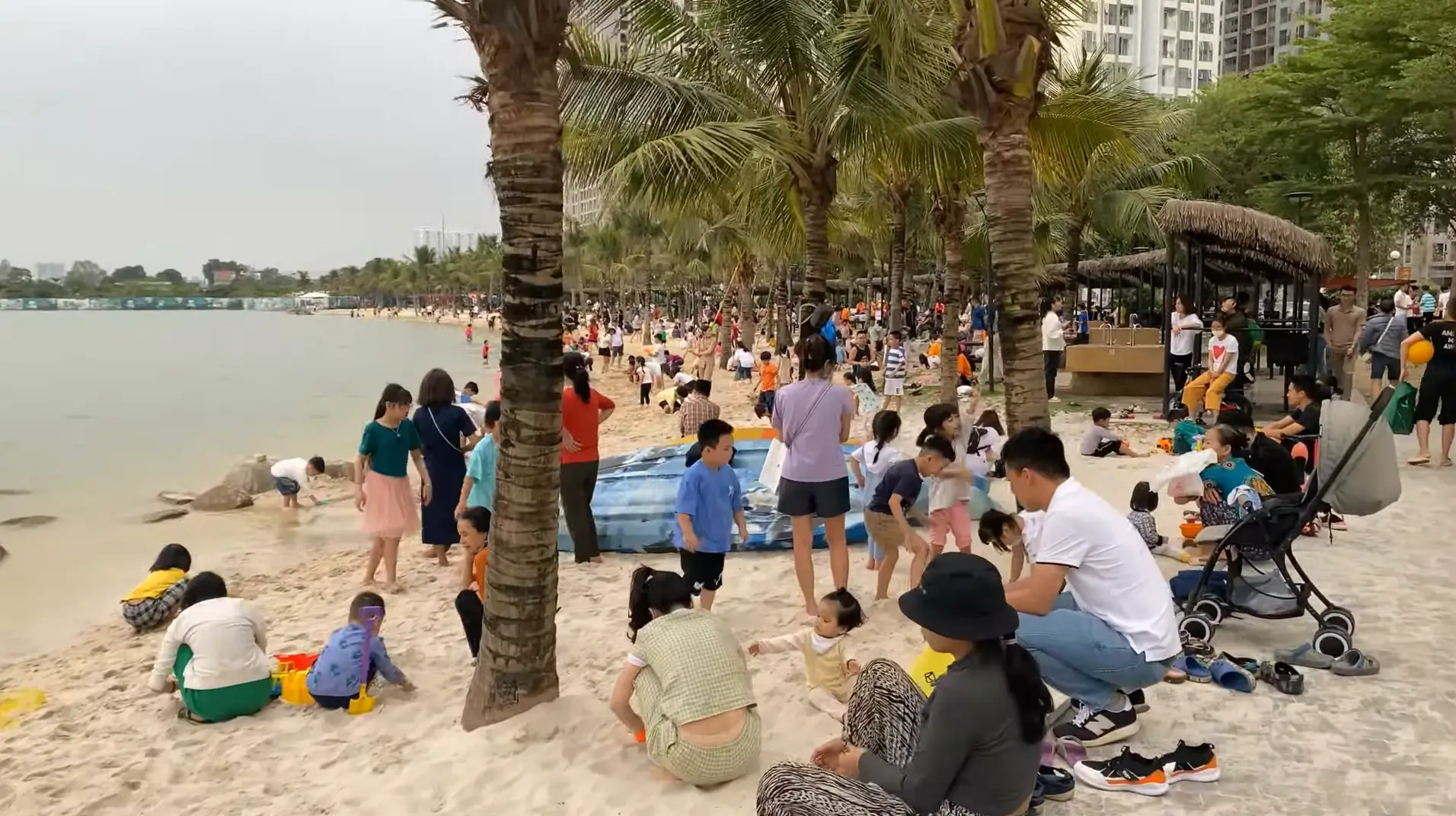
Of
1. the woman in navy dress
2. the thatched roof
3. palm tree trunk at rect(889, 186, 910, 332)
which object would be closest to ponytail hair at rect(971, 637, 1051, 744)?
the woman in navy dress

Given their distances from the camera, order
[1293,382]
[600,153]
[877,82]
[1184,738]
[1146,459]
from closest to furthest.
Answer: [1184,738], [1293,382], [877,82], [1146,459], [600,153]

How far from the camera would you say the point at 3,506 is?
14094 millimetres

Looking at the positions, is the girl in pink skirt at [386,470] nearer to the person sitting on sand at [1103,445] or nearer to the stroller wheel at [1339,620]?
the stroller wheel at [1339,620]

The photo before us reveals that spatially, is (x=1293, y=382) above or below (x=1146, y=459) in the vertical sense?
above

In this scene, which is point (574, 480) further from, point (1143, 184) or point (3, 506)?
point (1143, 184)

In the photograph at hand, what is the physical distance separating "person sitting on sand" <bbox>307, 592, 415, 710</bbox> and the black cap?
316cm

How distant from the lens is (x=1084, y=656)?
3.49 m

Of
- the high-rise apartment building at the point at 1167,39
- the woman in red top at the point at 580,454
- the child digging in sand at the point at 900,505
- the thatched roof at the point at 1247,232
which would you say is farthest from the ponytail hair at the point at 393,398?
the high-rise apartment building at the point at 1167,39

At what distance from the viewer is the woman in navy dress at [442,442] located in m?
6.65

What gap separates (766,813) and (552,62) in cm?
299

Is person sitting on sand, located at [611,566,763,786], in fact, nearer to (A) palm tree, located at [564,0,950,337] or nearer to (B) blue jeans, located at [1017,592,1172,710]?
(B) blue jeans, located at [1017,592,1172,710]

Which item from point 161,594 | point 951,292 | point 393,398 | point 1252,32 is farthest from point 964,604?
point 1252,32

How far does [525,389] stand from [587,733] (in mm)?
1505

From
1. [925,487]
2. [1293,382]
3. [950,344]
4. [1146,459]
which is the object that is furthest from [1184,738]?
[950,344]
